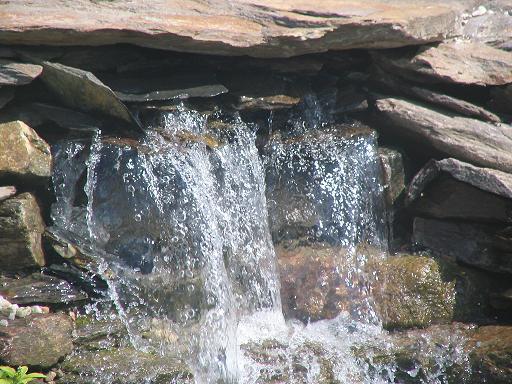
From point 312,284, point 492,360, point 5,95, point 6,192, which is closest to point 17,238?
point 6,192

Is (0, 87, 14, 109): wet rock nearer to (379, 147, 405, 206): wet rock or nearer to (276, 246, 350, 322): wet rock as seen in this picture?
(276, 246, 350, 322): wet rock

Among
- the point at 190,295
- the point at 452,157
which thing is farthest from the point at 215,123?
the point at 452,157

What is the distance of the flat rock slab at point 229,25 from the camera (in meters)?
7.39

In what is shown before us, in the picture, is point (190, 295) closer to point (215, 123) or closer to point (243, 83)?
point (215, 123)

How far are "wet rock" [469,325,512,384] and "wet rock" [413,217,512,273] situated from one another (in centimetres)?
93

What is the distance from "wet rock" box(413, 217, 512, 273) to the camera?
7.92 m

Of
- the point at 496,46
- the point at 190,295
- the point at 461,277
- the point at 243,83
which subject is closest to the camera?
the point at 190,295

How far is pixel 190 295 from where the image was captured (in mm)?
7523

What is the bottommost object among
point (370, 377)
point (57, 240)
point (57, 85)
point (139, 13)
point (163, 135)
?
point (370, 377)

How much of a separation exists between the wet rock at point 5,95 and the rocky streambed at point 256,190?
21 millimetres

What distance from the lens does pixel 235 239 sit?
26.7 feet

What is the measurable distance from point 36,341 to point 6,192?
1.46 m

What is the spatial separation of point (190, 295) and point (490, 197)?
3193mm

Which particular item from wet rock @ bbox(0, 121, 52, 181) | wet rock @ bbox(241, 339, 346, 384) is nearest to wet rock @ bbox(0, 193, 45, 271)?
wet rock @ bbox(0, 121, 52, 181)
